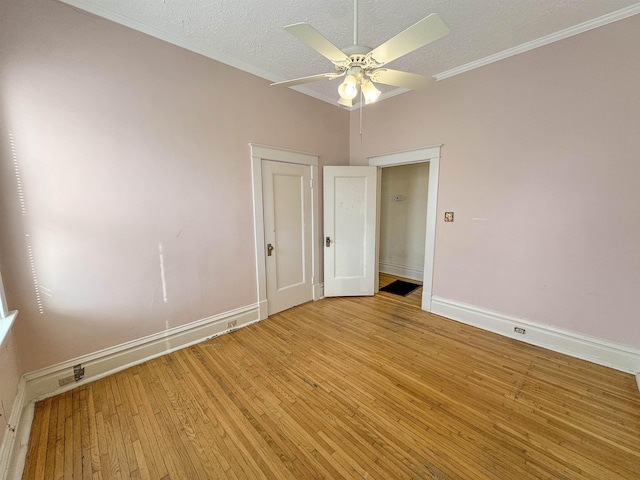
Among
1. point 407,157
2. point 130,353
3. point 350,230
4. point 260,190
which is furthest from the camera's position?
point 350,230

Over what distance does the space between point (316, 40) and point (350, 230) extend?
2721 mm

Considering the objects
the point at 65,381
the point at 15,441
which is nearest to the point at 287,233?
the point at 65,381

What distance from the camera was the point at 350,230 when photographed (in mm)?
3797

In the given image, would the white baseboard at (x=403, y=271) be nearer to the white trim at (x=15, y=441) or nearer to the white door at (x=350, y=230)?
the white door at (x=350, y=230)

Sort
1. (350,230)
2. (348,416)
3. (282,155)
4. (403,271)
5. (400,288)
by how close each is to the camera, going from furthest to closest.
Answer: (403,271) < (400,288) < (350,230) < (282,155) < (348,416)

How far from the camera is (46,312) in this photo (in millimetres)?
1869

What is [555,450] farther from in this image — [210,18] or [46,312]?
[210,18]

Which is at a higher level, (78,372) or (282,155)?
(282,155)

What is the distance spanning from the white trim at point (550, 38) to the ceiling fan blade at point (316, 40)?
215 centimetres

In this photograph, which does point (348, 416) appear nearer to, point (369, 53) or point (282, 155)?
point (369, 53)

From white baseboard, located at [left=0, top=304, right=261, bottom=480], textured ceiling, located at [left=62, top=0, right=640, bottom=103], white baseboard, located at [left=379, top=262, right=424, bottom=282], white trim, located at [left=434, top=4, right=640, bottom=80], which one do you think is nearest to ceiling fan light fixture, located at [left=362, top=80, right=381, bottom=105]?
textured ceiling, located at [left=62, top=0, right=640, bottom=103]

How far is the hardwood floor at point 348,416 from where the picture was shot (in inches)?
54.6

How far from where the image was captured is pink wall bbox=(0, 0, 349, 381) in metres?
1.73

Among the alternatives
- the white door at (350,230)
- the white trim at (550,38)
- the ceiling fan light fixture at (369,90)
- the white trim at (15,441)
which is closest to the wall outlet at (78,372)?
the white trim at (15,441)
